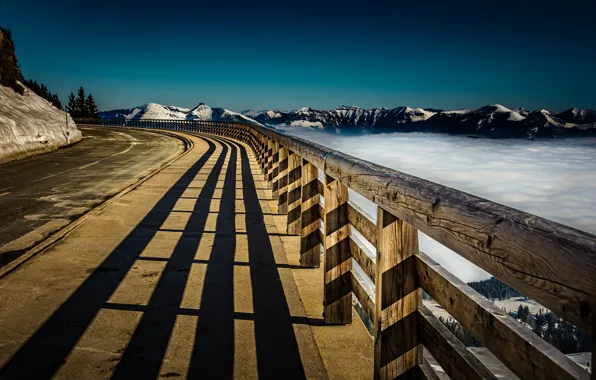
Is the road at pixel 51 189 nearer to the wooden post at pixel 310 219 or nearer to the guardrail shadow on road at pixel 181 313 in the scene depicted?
the guardrail shadow on road at pixel 181 313

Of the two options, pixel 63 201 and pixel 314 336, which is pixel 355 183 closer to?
pixel 314 336

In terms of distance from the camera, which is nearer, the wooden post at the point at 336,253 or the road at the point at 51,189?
the wooden post at the point at 336,253

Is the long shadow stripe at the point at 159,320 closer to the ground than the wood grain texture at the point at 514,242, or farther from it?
closer to the ground

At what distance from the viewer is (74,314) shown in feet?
12.1

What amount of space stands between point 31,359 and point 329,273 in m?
2.26

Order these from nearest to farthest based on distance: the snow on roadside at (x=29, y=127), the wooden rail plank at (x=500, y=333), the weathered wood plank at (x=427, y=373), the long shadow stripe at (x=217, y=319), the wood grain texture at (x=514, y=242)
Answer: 1. the wood grain texture at (x=514, y=242)
2. the wooden rail plank at (x=500, y=333)
3. the weathered wood plank at (x=427, y=373)
4. the long shadow stripe at (x=217, y=319)
5. the snow on roadside at (x=29, y=127)

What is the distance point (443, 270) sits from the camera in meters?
2.04

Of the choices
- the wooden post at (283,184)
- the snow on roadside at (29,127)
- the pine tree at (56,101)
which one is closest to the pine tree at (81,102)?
the pine tree at (56,101)

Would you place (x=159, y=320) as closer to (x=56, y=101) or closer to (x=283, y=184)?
(x=283, y=184)

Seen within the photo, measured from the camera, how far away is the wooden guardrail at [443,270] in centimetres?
113

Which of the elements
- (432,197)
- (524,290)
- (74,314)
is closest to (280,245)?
(74,314)

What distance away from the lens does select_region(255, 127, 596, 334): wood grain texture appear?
105 centimetres

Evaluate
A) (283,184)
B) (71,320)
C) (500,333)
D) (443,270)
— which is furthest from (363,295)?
(283,184)

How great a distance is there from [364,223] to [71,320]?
8.43 ft
